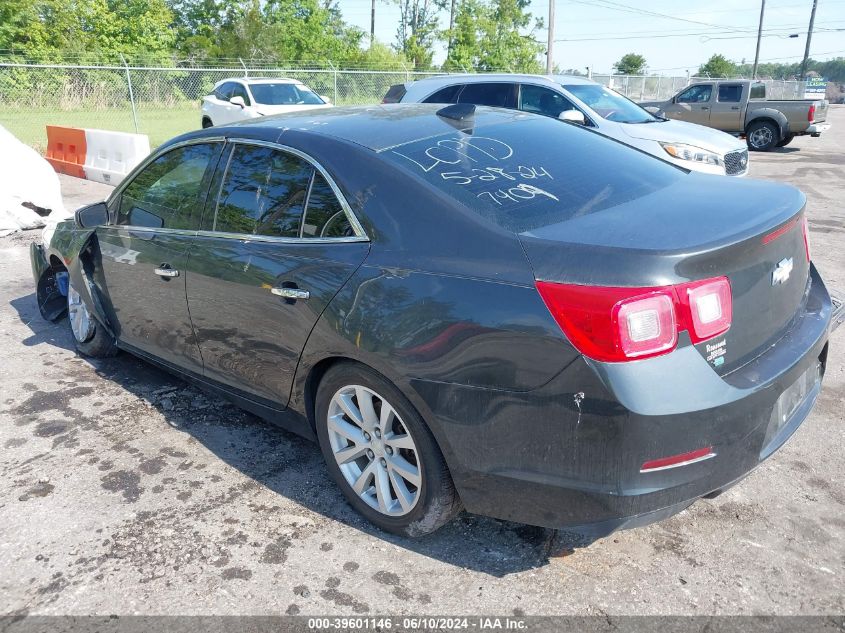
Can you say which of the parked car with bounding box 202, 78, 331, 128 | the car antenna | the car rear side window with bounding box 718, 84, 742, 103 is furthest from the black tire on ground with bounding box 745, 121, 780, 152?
the car antenna

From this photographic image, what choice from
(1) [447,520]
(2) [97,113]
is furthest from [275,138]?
(2) [97,113]

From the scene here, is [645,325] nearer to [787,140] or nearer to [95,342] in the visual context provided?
[95,342]

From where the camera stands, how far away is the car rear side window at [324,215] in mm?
2965

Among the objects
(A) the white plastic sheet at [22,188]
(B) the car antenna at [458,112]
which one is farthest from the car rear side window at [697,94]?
(B) the car antenna at [458,112]

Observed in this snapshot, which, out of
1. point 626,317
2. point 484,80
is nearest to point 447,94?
point 484,80

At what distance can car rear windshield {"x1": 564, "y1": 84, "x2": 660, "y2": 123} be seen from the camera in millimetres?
10141

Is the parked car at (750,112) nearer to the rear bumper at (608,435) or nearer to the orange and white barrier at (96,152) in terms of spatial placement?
the orange and white barrier at (96,152)

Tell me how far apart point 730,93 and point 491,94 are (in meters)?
→ 11.3

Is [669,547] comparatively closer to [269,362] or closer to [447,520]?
[447,520]

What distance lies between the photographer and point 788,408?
106 inches

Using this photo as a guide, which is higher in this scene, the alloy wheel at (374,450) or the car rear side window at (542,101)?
the car rear side window at (542,101)

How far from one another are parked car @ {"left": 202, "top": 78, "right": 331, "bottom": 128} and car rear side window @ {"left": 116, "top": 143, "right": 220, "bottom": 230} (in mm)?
11746

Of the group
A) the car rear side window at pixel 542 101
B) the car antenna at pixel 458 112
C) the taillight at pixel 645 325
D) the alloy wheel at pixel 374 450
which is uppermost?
the car antenna at pixel 458 112

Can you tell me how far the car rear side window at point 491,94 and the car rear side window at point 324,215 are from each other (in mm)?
7688
